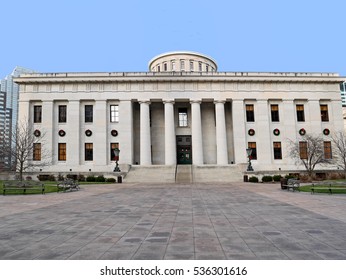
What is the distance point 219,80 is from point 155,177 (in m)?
19.9

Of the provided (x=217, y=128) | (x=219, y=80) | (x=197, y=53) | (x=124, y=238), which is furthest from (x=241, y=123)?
(x=124, y=238)

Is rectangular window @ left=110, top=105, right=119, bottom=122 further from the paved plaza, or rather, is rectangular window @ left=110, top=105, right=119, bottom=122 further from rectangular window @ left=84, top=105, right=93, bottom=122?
the paved plaza

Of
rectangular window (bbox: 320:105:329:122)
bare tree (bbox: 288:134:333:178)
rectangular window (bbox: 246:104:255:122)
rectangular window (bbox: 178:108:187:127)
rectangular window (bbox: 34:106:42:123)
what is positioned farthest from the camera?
rectangular window (bbox: 178:108:187:127)

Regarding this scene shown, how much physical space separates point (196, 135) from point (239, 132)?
7.02m

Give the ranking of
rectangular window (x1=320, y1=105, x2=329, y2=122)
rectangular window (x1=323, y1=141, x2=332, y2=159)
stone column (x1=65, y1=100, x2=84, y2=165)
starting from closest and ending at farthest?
stone column (x1=65, y1=100, x2=84, y2=165) < rectangular window (x1=323, y1=141, x2=332, y2=159) < rectangular window (x1=320, y1=105, x2=329, y2=122)

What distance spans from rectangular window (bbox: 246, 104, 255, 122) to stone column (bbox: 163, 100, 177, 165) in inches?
494

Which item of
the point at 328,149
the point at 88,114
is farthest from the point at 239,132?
the point at 88,114

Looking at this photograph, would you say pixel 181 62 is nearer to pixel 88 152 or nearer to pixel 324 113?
pixel 88 152

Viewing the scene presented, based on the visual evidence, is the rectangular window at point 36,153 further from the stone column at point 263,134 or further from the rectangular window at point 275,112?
the rectangular window at point 275,112

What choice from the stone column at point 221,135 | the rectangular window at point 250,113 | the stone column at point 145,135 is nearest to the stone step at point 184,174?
the stone column at point 145,135

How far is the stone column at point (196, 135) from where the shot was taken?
Result: 41188mm

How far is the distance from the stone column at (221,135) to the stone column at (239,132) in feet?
5.40

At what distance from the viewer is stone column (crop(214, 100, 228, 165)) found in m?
41.4

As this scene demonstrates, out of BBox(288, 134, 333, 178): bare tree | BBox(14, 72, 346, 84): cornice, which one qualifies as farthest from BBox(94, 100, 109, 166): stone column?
BBox(288, 134, 333, 178): bare tree
